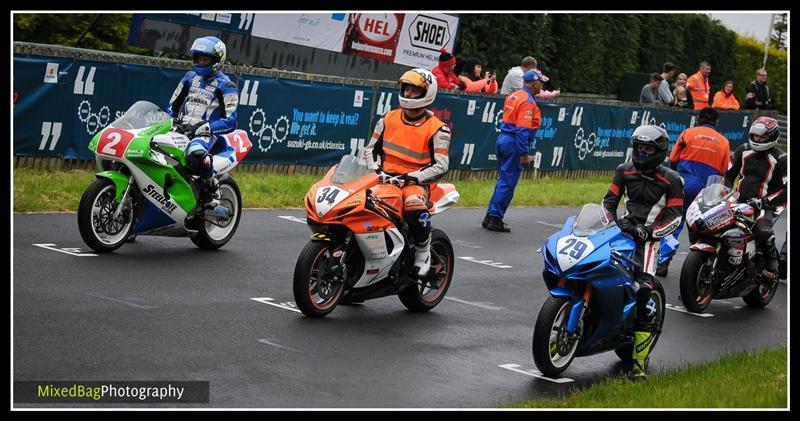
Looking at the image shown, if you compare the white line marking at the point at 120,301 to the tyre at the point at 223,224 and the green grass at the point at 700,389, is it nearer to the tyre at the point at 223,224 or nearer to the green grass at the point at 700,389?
the tyre at the point at 223,224

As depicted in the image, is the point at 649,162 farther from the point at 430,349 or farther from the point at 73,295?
the point at 73,295

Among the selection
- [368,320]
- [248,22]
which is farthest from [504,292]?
[248,22]

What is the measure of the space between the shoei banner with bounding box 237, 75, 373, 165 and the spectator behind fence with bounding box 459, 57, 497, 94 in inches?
99.2

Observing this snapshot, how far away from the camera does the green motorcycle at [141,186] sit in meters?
11.9

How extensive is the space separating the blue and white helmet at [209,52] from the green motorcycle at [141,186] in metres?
0.55

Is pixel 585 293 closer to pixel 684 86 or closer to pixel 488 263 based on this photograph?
pixel 488 263

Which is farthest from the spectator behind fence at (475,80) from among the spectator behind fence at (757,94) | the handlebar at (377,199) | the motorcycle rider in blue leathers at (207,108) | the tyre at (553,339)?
the tyre at (553,339)

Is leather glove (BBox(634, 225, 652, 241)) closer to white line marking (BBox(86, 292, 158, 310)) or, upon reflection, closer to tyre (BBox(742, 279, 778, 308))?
white line marking (BBox(86, 292, 158, 310))

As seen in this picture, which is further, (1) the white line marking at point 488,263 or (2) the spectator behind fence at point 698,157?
(2) the spectator behind fence at point 698,157

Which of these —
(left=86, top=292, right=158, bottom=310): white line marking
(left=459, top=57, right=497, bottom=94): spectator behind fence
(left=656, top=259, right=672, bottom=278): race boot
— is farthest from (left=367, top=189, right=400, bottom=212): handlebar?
(left=459, top=57, right=497, bottom=94): spectator behind fence

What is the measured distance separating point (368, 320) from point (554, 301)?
2029mm

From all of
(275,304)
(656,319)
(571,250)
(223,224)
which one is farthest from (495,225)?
(571,250)

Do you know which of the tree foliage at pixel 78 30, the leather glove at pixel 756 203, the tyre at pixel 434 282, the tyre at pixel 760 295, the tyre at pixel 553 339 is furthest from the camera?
the tree foliage at pixel 78 30

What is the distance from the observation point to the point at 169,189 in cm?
1231
